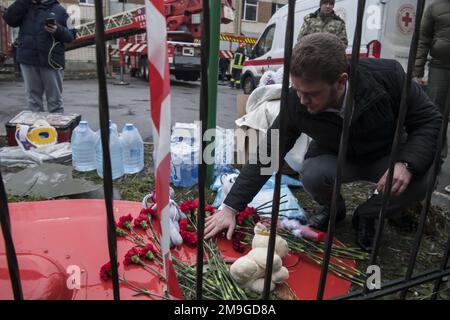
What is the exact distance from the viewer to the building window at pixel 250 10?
2594cm

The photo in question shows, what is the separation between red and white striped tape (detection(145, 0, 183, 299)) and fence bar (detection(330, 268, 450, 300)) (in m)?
0.62

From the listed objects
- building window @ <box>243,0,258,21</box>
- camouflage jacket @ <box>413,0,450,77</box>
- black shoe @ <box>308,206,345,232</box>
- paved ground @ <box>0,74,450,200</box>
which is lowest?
black shoe @ <box>308,206,345,232</box>

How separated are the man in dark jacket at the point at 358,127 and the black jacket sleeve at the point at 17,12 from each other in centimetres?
329

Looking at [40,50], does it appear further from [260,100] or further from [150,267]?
[150,267]

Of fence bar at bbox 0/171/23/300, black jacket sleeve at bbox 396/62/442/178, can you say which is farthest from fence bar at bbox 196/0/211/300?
black jacket sleeve at bbox 396/62/442/178

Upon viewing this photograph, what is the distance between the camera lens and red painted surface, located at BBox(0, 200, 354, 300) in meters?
1.38

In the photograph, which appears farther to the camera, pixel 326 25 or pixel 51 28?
pixel 326 25

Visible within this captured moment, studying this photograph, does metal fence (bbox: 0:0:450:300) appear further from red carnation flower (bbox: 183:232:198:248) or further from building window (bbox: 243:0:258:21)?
building window (bbox: 243:0:258:21)

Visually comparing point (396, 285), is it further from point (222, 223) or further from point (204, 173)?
point (222, 223)

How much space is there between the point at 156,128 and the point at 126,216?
1.18 meters

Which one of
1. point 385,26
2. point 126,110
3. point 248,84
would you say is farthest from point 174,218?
point 248,84

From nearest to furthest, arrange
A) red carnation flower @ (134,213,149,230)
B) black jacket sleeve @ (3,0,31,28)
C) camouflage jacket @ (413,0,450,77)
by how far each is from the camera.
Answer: red carnation flower @ (134,213,149,230), camouflage jacket @ (413,0,450,77), black jacket sleeve @ (3,0,31,28)

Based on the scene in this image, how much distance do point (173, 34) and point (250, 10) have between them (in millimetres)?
15150

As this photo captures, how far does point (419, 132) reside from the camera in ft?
6.29
